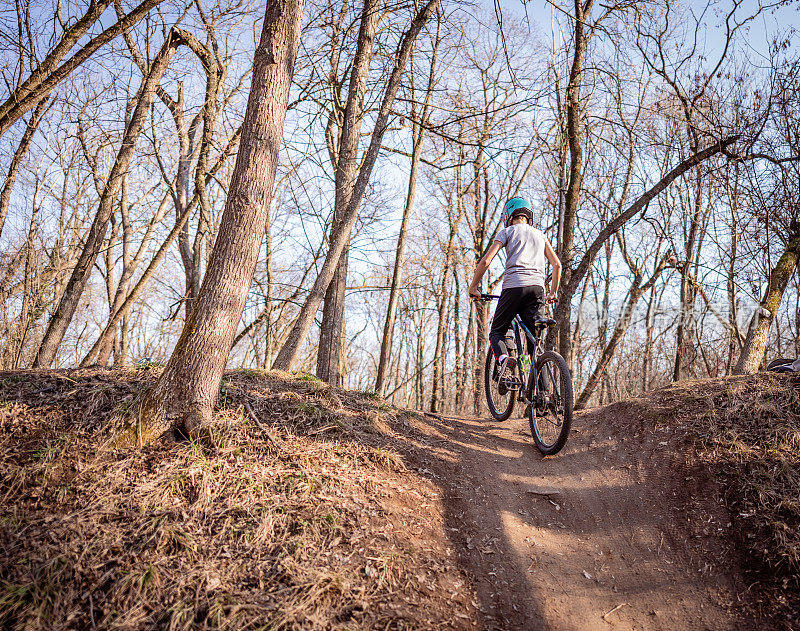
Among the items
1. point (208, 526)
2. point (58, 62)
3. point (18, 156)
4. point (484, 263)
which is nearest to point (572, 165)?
point (484, 263)

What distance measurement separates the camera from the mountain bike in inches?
180

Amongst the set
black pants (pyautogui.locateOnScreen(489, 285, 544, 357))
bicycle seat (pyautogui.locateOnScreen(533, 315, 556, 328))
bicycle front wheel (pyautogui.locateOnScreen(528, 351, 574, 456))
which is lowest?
bicycle front wheel (pyautogui.locateOnScreen(528, 351, 574, 456))

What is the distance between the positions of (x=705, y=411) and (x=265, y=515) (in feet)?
14.1

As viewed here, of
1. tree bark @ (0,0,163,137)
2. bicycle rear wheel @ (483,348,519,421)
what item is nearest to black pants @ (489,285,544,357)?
bicycle rear wheel @ (483,348,519,421)

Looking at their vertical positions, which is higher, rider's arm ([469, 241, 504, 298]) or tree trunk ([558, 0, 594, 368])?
tree trunk ([558, 0, 594, 368])

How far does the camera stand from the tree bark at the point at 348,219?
625 cm

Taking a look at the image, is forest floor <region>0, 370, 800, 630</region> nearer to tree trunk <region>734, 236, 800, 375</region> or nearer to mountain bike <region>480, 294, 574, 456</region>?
mountain bike <region>480, 294, 574, 456</region>

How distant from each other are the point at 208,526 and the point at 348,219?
460 centimetres

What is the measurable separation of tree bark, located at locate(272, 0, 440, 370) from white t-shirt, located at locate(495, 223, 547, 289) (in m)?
2.34

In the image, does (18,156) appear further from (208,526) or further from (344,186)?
(208,526)

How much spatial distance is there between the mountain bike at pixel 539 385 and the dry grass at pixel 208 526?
1611 mm

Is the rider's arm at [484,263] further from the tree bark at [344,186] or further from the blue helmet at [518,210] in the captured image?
the tree bark at [344,186]

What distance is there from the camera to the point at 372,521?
3266 mm

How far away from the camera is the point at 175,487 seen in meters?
3.05
